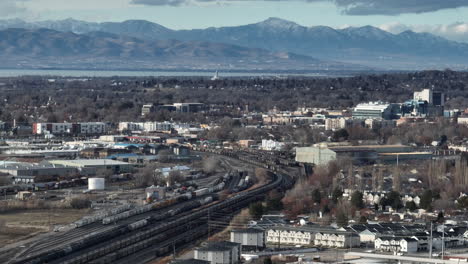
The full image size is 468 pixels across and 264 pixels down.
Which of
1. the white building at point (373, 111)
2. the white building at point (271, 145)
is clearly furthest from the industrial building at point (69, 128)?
the white building at point (373, 111)

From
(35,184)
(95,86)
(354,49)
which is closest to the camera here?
(35,184)

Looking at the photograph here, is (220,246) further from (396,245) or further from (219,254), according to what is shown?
(396,245)

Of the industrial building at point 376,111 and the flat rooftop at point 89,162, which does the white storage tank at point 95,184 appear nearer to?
the flat rooftop at point 89,162

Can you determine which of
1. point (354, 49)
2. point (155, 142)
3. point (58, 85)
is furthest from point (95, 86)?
point (354, 49)

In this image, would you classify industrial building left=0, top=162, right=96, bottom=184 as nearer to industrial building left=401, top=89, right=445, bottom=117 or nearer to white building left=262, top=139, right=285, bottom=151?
white building left=262, top=139, right=285, bottom=151

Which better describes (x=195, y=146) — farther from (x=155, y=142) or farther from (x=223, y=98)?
(x=223, y=98)

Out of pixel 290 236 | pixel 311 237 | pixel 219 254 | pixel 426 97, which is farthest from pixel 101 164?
Answer: pixel 426 97
